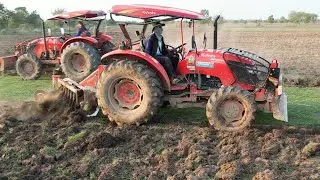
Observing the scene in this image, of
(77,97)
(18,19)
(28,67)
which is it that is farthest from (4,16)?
(77,97)

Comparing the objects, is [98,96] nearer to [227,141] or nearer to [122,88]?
[122,88]

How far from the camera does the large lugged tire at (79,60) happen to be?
11.8 meters

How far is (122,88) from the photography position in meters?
7.65

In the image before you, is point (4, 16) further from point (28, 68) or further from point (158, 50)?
point (158, 50)

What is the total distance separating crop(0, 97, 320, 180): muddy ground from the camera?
5.38 metres

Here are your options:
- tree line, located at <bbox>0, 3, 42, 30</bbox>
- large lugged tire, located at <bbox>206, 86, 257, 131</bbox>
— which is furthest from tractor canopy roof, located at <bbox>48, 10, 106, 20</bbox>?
tree line, located at <bbox>0, 3, 42, 30</bbox>

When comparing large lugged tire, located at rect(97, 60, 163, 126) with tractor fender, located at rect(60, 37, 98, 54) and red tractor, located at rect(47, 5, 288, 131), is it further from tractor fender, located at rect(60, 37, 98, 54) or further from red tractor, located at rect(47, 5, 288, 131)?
tractor fender, located at rect(60, 37, 98, 54)

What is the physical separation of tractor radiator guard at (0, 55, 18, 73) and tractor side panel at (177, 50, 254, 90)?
26.8 feet

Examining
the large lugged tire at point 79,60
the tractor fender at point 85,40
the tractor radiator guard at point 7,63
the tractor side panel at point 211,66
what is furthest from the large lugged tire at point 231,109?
the tractor radiator guard at point 7,63

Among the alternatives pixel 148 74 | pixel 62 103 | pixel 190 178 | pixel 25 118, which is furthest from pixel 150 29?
pixel 190 178

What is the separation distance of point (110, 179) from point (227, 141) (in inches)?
78.4

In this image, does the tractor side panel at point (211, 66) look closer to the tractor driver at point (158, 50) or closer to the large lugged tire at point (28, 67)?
the tractor driver at point (158, 50)

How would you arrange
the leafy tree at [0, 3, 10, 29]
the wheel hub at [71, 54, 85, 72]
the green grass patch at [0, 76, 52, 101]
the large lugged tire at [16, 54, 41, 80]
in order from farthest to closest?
the leafy tree at [0, 3, 10, 29] < the large lugged tire at [16, 54, 41, 80] < the wheel hub at [71, 54, 85, 72] < the green grass patch at [0, 76, 52, 101]

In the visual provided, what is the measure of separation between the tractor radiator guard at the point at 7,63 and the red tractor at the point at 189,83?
6901 millimetres
